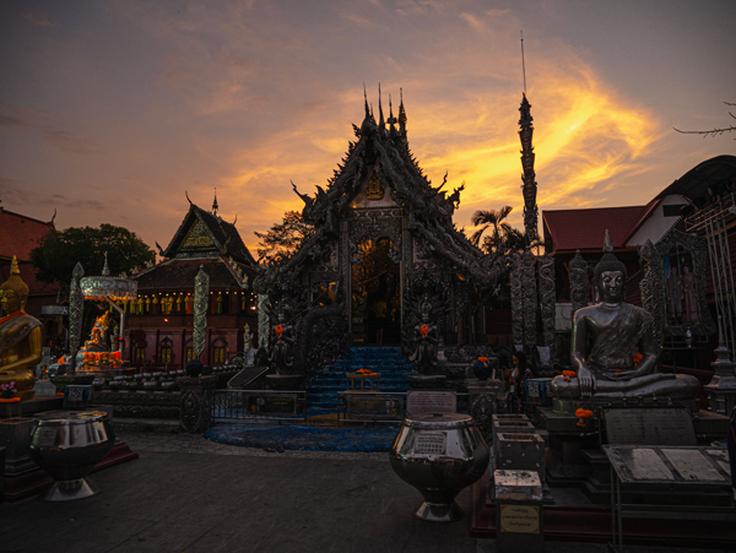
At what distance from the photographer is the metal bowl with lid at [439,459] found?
5.05 metres

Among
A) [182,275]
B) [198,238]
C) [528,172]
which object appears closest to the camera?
[528,172]

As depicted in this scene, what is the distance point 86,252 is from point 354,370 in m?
31.8

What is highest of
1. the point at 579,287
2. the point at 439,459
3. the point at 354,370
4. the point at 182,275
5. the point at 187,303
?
the point at 182,275

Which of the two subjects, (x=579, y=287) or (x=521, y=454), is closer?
(x=521, y=454)

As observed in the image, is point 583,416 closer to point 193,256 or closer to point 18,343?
point 18,343

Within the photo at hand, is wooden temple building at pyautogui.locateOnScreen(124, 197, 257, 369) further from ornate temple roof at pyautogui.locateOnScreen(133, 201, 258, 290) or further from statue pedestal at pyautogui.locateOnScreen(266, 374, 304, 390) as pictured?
statue pedestal at pyautogui.locateOnScreen(266, 374, 304, 390)

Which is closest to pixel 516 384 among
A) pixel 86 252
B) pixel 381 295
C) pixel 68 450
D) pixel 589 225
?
pixel 68 450

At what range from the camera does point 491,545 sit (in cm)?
470

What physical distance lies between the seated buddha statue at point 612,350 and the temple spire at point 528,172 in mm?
20764

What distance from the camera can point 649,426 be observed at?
17.2ft

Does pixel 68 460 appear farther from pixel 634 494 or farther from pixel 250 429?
pixel 634 494

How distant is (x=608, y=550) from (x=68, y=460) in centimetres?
631

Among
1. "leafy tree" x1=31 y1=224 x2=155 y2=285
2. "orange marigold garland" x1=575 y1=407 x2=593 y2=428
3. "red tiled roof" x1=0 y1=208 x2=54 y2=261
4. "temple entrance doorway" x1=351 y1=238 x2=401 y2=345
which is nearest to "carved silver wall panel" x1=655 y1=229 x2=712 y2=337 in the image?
"orange marigold garland" x1=575 y1=407 x2=593 y2=428

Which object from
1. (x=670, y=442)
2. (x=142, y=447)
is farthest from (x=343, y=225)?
(x=670, y=442)
